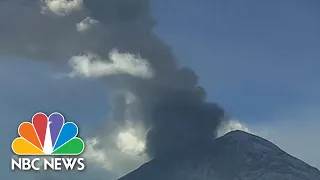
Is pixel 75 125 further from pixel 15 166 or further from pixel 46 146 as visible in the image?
pixel 15 166

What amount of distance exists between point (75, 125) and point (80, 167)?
388 inches

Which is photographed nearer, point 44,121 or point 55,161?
point 55,161

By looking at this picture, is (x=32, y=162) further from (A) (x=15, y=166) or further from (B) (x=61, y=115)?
(B) (x=61, y=115)

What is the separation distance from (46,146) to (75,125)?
628cm

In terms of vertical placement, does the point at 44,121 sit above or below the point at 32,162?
above

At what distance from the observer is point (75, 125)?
331ft

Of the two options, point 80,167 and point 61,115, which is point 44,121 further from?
point 80,167

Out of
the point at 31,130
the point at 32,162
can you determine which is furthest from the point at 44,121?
the point at 32,162

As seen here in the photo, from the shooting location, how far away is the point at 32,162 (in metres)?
93.6

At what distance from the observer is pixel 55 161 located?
9388 centimetres

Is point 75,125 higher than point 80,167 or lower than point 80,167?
higher

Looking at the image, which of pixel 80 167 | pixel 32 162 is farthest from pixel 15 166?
pixel 80 167

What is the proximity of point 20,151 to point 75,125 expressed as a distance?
10.6m

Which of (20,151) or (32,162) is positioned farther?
(20,151)
